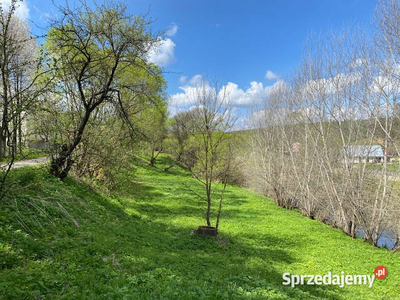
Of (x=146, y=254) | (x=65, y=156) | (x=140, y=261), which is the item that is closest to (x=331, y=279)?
(x=146, y=254)

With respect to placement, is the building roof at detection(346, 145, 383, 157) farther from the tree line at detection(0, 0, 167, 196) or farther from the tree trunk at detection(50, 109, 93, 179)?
the tree trunk at detection(50, 109, 93, 179)

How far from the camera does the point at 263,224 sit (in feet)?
34.1

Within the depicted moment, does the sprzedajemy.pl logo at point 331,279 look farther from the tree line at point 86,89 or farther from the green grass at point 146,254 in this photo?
the tree line at point 86,89

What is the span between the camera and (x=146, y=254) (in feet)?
16.5

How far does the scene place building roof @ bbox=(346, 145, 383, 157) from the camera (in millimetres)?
9963

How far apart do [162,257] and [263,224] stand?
646 centimetres

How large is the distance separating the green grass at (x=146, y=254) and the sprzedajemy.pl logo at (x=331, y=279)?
0.53ft

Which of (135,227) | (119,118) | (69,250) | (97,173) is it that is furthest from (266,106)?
(69,250)

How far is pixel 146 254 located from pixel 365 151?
32.9 feet

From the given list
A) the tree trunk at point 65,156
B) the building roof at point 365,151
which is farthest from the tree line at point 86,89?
the building roof at point 365,151

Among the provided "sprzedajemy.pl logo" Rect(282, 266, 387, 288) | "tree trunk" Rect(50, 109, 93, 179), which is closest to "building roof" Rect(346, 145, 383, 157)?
"sprzedajemy.pl logo" Rect(282, 266, 387, 288)

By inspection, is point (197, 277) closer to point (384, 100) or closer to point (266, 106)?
point (384, 100)

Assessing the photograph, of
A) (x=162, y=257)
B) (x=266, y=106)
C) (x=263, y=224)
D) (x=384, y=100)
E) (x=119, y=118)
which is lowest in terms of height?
(x=263, y=224)

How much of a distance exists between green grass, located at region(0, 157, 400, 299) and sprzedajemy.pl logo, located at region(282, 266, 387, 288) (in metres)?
0.16
